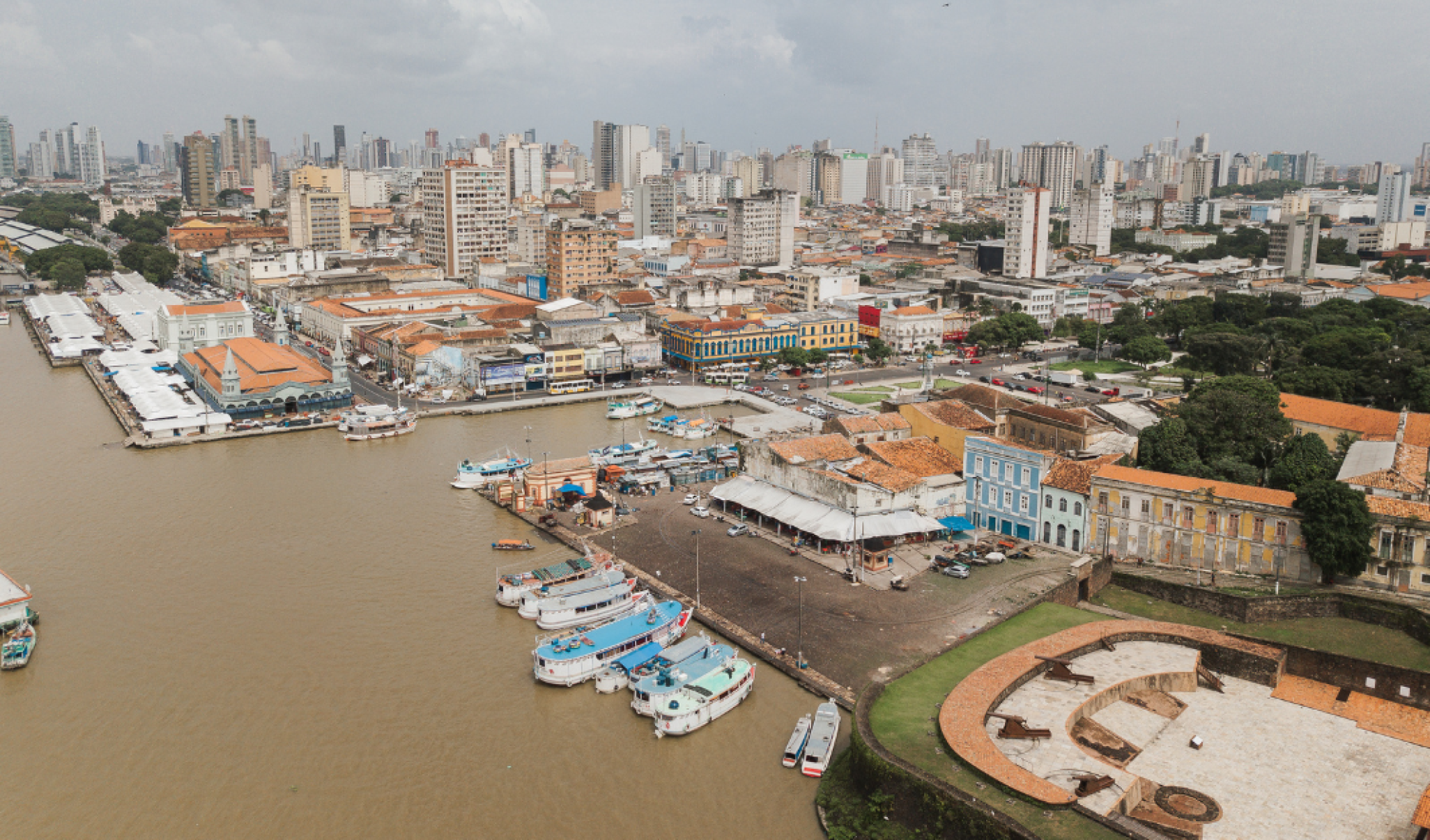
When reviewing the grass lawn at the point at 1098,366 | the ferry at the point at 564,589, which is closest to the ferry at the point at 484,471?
the ferry at the point at 564,589

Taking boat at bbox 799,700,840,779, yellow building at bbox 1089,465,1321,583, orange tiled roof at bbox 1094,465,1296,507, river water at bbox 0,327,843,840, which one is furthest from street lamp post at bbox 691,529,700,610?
orange tiled roof at bbox 1094,465,1296,507

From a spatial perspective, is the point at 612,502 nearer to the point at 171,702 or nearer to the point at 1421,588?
the point at 171,702

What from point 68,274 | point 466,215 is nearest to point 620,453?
point 466,215

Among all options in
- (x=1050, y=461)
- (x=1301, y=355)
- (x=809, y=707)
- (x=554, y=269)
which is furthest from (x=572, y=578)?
(x=554, y=269)

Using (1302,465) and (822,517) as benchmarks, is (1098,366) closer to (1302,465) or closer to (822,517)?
(1302,465)

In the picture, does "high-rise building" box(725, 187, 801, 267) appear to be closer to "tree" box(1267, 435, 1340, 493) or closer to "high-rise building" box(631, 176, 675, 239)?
"high-rise building" box(631, 176, 675, 239)
